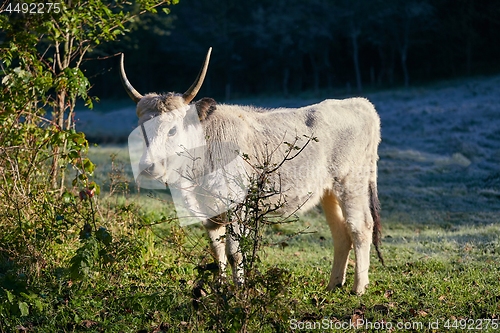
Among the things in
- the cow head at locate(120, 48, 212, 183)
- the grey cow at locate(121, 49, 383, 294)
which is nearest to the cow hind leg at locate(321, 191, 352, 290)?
the grey cow at locate(121, 49, 383, 294)

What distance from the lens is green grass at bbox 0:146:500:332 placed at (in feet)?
16.2

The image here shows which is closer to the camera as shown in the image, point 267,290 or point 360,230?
point 267,290

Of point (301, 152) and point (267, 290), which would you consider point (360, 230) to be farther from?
point (267, 290)

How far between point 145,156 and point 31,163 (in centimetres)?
163

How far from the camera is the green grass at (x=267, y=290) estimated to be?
4.95 metres

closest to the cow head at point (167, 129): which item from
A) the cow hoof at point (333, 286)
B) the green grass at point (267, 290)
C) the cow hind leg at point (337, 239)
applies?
the green grass at point (267, 290)

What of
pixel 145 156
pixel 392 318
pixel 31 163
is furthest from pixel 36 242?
pixel 392 318

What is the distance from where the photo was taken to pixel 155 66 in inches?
2035

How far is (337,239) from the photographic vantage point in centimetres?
714

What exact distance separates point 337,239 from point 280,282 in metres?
2.93

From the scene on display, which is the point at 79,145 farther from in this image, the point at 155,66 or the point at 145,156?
the point at 155,66
